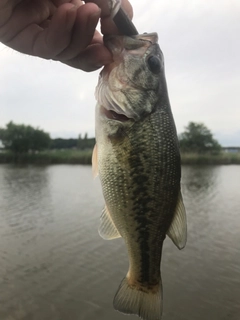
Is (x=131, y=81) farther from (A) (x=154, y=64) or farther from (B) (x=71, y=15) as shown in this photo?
(B) (x=71, y=15)

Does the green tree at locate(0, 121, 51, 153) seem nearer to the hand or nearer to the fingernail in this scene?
the hand

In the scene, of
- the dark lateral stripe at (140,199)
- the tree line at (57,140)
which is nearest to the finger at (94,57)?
the dark lateral stripe at (140,199)

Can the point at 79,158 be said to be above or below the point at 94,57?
below

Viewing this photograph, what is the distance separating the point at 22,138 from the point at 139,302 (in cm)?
7356

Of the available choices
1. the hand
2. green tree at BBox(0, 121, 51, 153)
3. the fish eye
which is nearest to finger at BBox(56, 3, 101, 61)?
the hand

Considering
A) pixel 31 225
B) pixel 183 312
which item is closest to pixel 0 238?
pixel 31 225

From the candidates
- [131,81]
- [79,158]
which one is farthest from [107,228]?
[79,158]

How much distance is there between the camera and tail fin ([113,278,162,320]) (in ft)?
7.69

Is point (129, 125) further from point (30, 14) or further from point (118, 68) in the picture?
point (30, 14)

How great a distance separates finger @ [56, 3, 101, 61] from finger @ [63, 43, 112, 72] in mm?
94

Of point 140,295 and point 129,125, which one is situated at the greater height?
point 129,125

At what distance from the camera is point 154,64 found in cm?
235

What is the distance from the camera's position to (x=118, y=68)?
2.22 m

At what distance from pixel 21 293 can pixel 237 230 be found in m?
8.29
